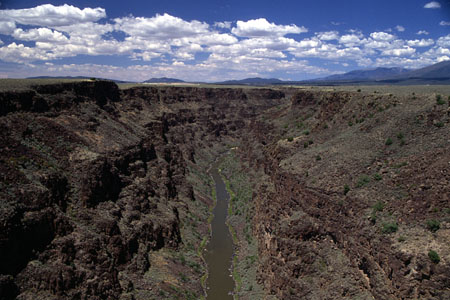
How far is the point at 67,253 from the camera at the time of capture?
3419 cm

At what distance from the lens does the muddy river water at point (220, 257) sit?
44.0m

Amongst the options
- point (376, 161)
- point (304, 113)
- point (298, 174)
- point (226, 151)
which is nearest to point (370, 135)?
point (376, 161)

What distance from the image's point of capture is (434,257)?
2619cm

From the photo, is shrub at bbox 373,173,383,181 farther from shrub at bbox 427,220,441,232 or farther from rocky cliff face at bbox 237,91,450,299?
shrub at bbox 427,220,441,232

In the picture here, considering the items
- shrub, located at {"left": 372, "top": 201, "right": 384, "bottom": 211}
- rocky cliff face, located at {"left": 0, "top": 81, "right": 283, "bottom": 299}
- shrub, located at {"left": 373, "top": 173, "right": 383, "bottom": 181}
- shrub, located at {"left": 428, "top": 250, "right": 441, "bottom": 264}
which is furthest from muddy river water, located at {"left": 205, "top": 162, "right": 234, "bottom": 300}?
shrub, located at {"left": 428, "top": 250, "right": 441, "bottom": 264}

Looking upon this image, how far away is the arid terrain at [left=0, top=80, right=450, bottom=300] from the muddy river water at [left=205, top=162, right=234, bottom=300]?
1231 mm

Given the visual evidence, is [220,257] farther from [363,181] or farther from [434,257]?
[434,257]

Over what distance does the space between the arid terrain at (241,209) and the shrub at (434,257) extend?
3.6 inches

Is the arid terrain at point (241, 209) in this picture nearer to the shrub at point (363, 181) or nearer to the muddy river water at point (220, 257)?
the shrub at point (363, 181)

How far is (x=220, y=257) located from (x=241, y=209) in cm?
1548

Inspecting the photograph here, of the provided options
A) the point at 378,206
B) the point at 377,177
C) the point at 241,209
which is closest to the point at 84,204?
the point at 241,209

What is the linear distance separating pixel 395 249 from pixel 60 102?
4973 cm

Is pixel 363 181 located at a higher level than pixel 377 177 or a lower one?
lower

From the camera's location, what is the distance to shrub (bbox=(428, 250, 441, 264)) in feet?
85.4
